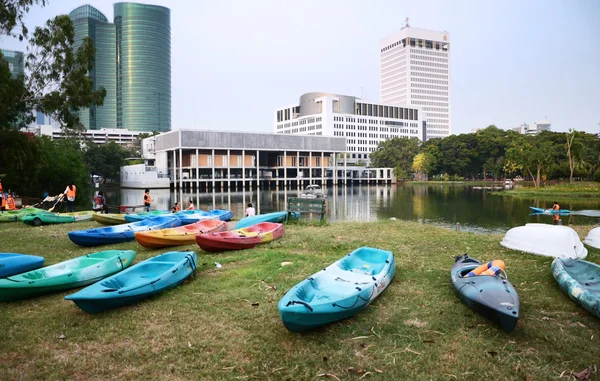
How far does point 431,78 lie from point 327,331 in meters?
169

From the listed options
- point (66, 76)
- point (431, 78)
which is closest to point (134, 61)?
point (431, 78)

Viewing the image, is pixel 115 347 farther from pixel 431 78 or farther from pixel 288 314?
pixel 431 78

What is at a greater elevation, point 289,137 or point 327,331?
point 289,137

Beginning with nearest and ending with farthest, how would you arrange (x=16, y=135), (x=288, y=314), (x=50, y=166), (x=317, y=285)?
1. (x=288, y=314)
2. (x=317, y=285)
3. (x=16, y=135)
4. (x=50, y=166)

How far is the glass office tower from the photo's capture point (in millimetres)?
145500

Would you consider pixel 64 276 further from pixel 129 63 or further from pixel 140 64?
pixel 129 63

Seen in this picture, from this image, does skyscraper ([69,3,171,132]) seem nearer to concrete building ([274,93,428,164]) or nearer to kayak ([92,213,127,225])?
concrete building ([274,93,428,164])

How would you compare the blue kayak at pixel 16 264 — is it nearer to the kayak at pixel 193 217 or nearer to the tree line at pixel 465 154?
the kayak at pixel 193 217

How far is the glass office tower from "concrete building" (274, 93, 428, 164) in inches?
2052

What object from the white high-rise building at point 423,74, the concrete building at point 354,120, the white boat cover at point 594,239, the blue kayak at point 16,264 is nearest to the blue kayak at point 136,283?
the blue kayak at point 16,264

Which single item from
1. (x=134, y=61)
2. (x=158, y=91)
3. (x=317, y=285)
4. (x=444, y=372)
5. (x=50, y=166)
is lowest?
(x=444, y=372)

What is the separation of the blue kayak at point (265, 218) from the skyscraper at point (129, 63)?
146 meters

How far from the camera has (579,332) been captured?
5.02 m

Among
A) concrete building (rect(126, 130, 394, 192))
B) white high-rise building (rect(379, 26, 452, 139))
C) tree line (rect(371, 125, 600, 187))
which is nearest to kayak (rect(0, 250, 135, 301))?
concrete building (rect(126, 130, 394, 192))
